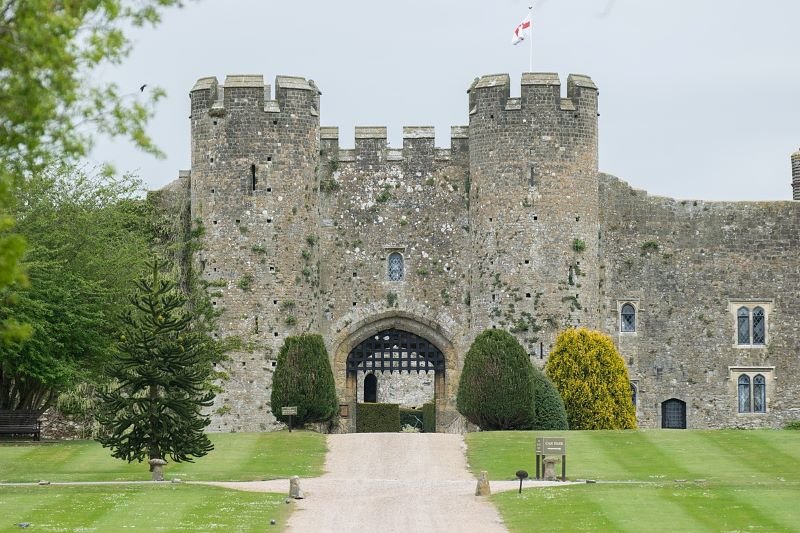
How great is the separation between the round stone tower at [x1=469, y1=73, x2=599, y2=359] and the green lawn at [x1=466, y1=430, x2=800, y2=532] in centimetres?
638

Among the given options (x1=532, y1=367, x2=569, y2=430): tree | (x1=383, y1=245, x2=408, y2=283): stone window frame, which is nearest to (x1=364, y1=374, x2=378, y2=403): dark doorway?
(x1=383, y1=245, x2=408, y2=283): stone window frame

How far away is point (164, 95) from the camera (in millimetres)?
18828

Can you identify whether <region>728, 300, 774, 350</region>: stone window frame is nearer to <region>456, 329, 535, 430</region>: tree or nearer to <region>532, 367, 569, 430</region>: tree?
<region>532, 367, 569, 430</region>: tree

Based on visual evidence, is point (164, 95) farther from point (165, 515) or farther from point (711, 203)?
point (711, 203)

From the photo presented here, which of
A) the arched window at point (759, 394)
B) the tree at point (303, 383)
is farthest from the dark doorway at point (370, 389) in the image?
the tree at point (303, 383)

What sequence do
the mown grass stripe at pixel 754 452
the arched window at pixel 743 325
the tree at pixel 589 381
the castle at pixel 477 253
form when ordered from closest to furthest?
the mown grass stripe at pixel 754 452
the tree at pixel 589 381
the castle at pixel 477 253
the arched window at pixel 743 325

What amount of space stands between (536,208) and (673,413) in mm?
8002

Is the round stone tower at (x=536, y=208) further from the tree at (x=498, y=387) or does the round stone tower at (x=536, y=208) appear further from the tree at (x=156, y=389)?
the tree at (x=156, y=389)

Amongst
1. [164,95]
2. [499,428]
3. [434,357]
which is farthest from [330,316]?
[164,95]

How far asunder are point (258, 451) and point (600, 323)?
14094mm

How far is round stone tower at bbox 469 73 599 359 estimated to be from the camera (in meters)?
51.0

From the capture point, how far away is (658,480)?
35.6 meters

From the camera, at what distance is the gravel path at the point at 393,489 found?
28.0m

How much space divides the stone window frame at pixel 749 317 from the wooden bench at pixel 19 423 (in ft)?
69.3
